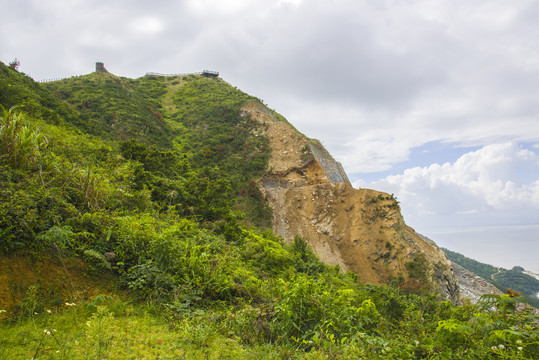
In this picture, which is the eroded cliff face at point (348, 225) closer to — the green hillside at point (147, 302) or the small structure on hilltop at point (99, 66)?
the green hillside at point (147, 302)

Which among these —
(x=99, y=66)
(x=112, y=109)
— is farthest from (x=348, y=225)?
(x=99, y=66)

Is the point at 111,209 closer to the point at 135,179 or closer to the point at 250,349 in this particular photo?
the point at 135,179

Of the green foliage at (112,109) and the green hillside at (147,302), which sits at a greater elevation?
the green foliage at (112,109)

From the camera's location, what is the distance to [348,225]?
24891 mm

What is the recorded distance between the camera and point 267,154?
3111 cm

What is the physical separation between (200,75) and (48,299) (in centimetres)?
6586

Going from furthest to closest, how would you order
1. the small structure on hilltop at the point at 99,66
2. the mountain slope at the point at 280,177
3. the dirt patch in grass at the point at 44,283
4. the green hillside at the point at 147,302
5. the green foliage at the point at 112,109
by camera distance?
1. the small structure on hilltop at the point at 99,66
2. the green foliage at the point at 112,109
3. the mountain slope at the point at 280,177
4. the dirt patch in grass at the point at 44,283
5. the green hillside at the point at 147,302

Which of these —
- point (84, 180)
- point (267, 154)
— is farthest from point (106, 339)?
point (267, 154)

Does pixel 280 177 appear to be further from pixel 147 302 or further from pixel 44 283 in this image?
pixel 44 283

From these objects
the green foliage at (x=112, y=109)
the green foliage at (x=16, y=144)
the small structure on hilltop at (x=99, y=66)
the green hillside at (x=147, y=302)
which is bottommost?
the green hillside at (x=147, y=302)

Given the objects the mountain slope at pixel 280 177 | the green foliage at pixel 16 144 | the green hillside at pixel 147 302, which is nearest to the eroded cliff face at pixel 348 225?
the mountain slope at pixel 280 177

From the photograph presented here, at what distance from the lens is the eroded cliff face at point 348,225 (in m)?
20.7

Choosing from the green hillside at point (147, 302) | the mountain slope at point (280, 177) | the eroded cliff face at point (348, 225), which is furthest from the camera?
the mountain slope at point (280, 177)

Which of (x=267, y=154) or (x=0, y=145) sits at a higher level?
(x=267, y=154)
